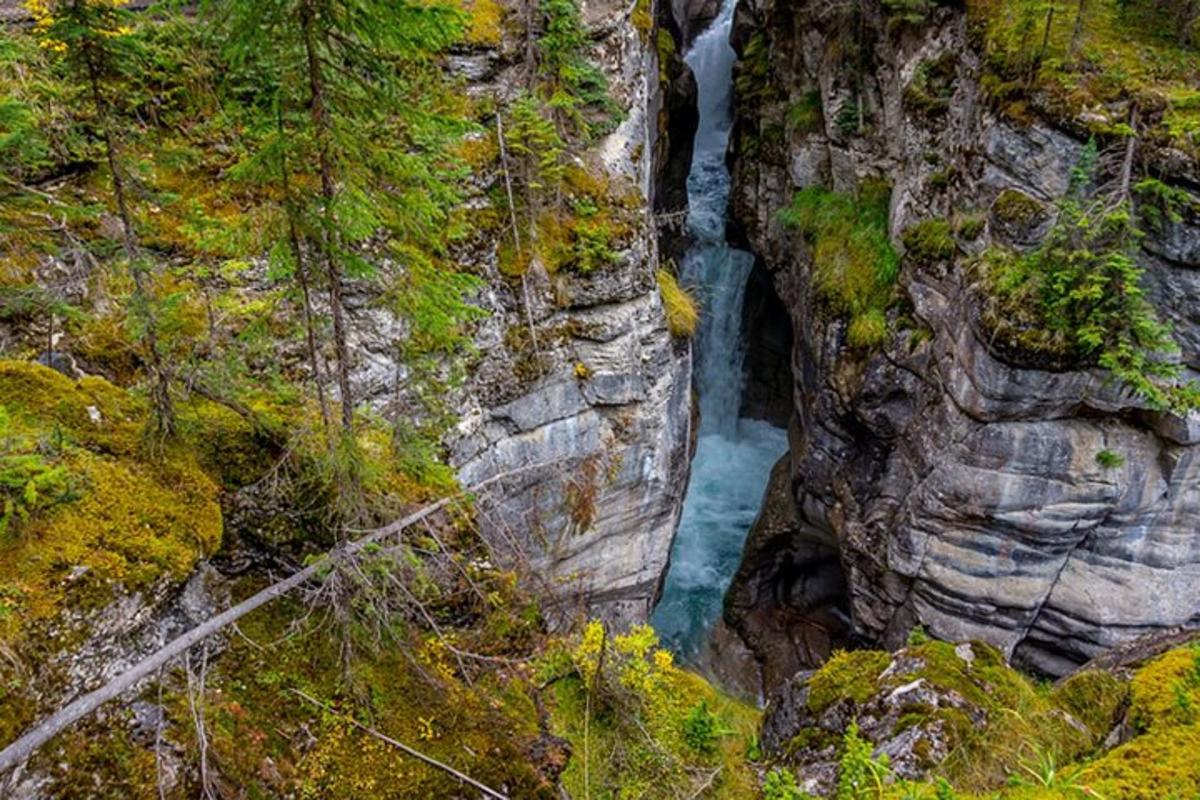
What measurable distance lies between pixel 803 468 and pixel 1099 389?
6.28 meters

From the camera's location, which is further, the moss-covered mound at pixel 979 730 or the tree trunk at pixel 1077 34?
the tree trunk at pixel 1077 34

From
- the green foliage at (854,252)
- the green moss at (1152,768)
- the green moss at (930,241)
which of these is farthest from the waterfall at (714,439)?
the green moss at (1152,768)

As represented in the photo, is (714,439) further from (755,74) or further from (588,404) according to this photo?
(755,74)

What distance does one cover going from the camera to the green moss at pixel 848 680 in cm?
669

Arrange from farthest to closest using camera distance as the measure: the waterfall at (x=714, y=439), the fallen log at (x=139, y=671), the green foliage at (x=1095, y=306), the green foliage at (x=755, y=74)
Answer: the green foliage at (x=755, y=74)
the waterfall at (x=714, y=439)
the green foliage at (x=1095, y=306)
the fallen log at (x=139, y=671)

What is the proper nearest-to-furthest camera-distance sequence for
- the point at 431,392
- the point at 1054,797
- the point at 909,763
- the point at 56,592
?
the point at 1054,797, the point at 56,592, the point at 909,763, the point at 431,392

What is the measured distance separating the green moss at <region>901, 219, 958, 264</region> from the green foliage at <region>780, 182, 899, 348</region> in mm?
711

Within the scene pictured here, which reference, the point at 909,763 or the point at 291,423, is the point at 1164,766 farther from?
the point at 291,423

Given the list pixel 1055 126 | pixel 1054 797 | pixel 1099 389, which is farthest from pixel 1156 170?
pixel 1054 797

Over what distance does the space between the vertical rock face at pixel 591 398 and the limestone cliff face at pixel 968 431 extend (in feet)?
15.8

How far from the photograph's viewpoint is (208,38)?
373 cm

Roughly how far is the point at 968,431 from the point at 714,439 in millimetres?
8914

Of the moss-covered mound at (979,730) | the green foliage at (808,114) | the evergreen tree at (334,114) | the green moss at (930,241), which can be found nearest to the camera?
the evergreen tree at (334,114)

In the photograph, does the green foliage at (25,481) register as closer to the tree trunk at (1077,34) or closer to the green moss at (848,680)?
the green moss at (848,680)
